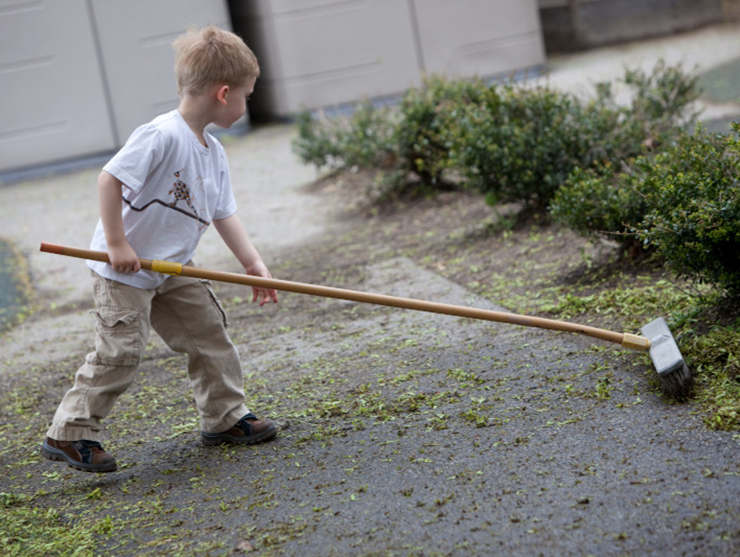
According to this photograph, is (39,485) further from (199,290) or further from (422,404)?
(422,404)

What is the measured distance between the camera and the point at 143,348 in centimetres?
328

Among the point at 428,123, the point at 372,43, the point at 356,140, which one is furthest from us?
the point at 372,43

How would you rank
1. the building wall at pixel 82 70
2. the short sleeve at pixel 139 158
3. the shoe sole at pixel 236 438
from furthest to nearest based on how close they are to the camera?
the building wall at pixel 82 70
the shoe sole at pixel 236 438
the short sleeve at pixel 139 158

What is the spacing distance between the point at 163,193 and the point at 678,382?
191 centimetres

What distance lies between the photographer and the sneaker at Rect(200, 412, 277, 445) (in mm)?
3396

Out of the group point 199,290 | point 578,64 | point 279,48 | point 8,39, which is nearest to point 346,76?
point 279,48

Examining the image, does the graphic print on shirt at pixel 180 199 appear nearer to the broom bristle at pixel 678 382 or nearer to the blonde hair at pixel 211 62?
the blonde hair at pixel 211 62

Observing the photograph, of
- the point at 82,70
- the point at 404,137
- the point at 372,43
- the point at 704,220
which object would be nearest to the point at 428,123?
the point at 404,137

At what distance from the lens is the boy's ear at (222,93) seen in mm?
3184

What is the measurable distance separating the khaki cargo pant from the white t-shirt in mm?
84

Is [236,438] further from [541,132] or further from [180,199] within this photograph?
[541,132]

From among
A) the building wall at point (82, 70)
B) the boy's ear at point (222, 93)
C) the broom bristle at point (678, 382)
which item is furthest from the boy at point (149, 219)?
the building wall at point (82, 70)

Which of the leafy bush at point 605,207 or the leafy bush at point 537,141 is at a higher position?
the leafy bush at point 537,141

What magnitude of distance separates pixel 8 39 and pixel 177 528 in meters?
9.73
